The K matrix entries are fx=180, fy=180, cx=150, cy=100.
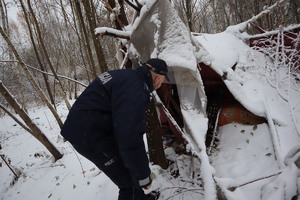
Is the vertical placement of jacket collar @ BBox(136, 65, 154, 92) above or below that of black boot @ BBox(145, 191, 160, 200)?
above

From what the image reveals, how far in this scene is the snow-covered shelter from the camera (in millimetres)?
1790

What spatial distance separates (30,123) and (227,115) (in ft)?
13.8

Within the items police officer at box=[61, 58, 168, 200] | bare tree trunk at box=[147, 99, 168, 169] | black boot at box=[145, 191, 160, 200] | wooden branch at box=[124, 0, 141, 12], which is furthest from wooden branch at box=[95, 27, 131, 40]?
black boot at box=[145, 191, 160, 200]

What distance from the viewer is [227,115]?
2.91m

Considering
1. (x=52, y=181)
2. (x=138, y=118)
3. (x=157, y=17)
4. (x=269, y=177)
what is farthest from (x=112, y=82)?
(x=52, y=181)

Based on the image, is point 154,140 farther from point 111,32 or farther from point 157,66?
point 111,32

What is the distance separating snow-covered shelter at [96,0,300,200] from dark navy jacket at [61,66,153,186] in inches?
26.6

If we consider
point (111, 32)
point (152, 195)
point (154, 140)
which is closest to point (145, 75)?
point (111, 32)

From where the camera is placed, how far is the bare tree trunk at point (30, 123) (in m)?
3.88

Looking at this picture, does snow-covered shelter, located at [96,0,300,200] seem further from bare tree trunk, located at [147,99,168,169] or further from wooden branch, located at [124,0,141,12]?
bare tree trunk, located at [147,99,168,169]

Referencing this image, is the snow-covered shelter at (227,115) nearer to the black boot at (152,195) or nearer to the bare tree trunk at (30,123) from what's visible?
the black boot at (152,195)

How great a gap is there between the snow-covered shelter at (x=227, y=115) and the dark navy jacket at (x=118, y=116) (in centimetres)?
68

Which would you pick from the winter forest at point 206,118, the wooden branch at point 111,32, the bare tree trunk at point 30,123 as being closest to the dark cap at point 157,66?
the winter forest at point 206,118

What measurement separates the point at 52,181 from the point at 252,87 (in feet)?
14.0
